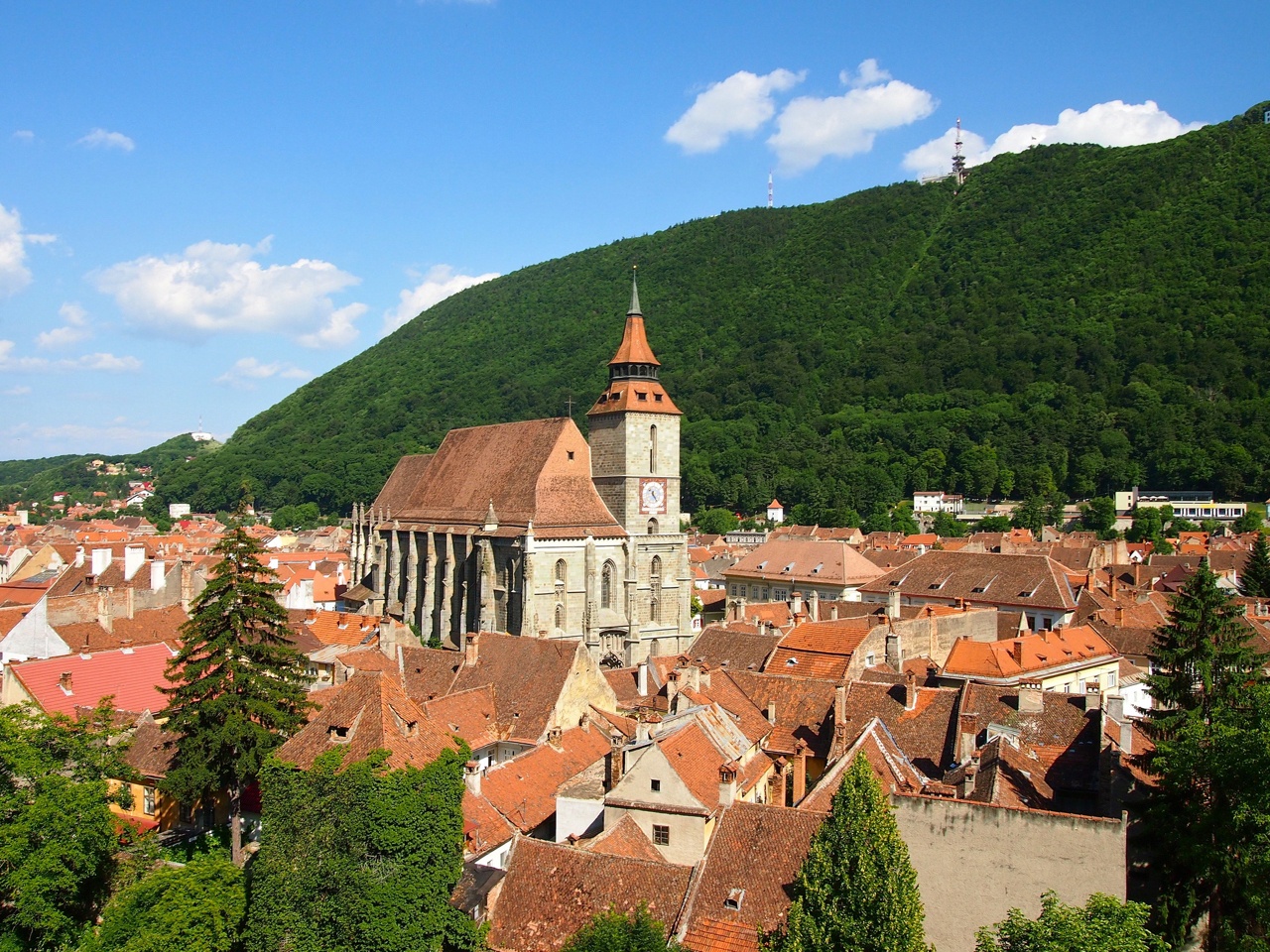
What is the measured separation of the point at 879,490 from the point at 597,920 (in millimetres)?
146866

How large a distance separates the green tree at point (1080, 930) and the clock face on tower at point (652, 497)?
42.2 m

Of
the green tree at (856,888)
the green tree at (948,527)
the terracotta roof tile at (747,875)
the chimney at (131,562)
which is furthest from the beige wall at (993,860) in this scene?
the green tree at (948,527)

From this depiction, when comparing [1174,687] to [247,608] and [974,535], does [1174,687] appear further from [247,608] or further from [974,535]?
[974,535]

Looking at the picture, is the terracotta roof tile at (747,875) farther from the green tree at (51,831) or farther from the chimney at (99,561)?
the chimney at (99,561)

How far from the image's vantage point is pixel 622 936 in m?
18.9

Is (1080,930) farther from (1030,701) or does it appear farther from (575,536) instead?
(575,536)

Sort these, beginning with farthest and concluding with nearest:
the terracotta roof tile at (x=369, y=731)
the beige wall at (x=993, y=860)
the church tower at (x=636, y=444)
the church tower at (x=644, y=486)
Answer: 1. the church tower at (x=636, y=444)
2. the church tower at (x=644, y=486)
3. the terracotta roof tile at (x=369, y=731)
4. the beige wall at (x=993, y=860)

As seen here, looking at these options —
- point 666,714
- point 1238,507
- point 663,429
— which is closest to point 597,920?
point 666,714

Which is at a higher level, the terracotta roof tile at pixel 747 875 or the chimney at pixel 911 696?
the chimney at pixel 911 696

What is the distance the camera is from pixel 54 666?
35.8 m

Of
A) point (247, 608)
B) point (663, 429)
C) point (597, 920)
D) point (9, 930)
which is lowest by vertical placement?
point (9, 930)

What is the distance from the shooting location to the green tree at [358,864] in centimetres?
2102

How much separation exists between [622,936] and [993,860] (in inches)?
314

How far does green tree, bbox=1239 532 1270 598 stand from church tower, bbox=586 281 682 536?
40.1m
